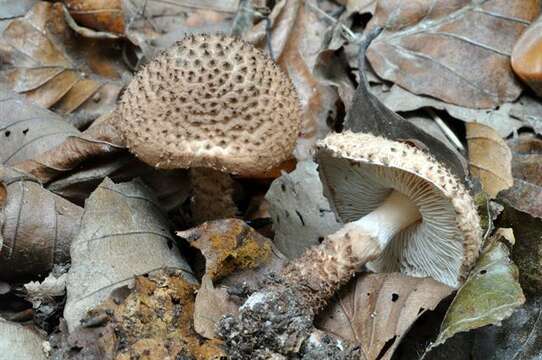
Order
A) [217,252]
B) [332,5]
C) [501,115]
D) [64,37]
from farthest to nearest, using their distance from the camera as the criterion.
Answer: [332,5] → [64,37] → [501,115] → [217,252]

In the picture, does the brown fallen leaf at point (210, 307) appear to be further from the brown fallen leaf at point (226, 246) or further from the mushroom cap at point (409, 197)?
the mushroom cap at point (409, 197)

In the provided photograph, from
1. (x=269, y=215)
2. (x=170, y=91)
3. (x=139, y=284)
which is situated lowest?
(x=269, y=215)

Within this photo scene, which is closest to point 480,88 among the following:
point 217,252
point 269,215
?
point 269,215

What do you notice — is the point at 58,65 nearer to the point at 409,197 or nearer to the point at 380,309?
the point at 409,197

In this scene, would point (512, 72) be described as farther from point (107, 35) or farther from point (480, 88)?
point (107, 35)

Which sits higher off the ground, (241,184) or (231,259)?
(231,259)

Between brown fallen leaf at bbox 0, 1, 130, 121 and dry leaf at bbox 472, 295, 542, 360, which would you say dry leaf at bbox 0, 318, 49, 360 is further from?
dry leaf at bbox 472, 295, 542, 360

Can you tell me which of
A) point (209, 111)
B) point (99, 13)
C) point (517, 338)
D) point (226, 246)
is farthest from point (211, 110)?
point (99, 13)

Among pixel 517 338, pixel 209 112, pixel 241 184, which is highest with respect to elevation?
pixel 209 112
